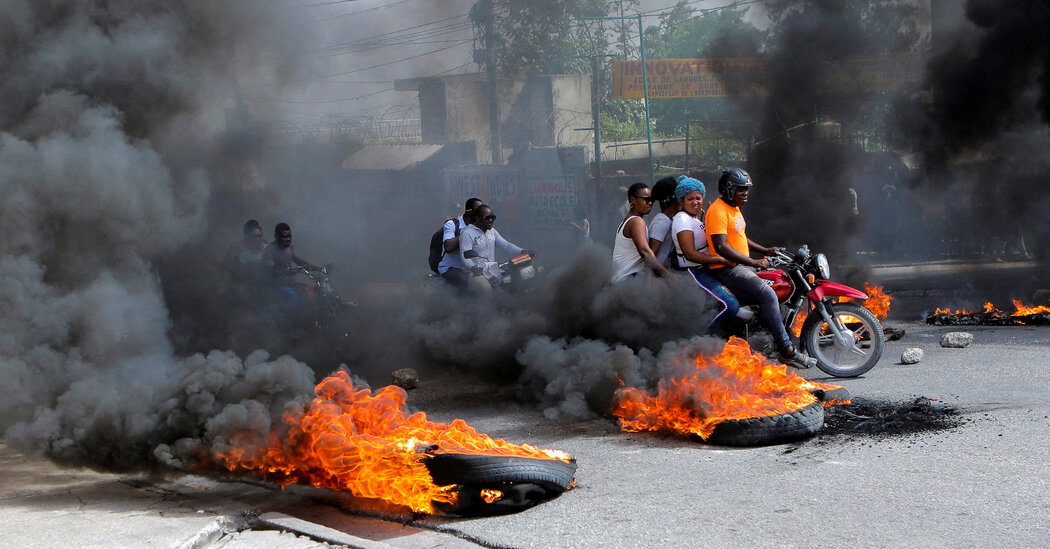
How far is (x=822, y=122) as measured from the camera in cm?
1850

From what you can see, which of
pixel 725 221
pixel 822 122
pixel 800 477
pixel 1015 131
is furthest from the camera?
pixel 822 122

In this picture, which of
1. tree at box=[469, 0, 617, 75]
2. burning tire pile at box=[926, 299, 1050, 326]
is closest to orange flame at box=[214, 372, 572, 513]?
burning tire pile at box=[926, 299, 1050, 326]

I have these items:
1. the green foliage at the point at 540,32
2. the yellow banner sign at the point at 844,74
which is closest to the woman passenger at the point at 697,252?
the yellow banner sign at the point at 844,74

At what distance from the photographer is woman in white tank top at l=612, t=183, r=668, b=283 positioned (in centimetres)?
748

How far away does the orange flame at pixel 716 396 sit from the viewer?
19.7 ft

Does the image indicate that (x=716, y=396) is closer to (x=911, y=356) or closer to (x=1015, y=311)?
(x=911, y=356)

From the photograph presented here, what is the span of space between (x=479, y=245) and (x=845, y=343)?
12.7 ft

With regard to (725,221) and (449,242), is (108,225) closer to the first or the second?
(449,242)

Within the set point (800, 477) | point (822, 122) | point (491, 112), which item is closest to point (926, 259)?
point (822, 122)

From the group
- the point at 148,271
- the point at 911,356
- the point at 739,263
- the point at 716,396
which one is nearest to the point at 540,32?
the point at 911,356

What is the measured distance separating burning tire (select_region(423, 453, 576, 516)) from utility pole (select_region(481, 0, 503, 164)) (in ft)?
50.8

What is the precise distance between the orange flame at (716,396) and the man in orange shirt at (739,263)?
74 cm

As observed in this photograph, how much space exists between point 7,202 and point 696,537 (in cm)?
487

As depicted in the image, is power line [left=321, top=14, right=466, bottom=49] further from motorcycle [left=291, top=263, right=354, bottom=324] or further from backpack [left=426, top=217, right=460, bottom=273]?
motorcycle [left=291, top=263, right=354, bottom=324]
